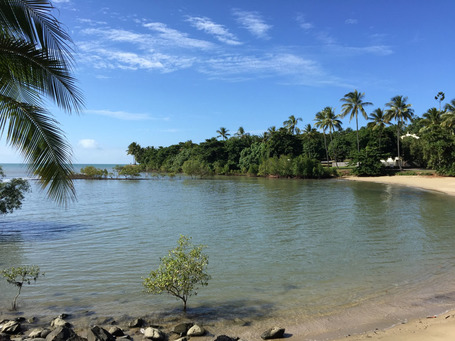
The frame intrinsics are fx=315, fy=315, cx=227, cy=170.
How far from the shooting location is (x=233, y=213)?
24.1 m

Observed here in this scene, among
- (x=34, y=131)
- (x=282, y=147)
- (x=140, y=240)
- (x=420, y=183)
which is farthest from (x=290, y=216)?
(x=282, y=147)

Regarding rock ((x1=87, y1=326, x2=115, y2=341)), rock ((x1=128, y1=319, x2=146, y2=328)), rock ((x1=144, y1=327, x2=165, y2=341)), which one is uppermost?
rock ((x1=87, y1=326, x2=115, y2=341))

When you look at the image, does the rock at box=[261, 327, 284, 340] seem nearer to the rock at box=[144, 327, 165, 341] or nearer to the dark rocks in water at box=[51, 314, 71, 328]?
the rock at box=[144, 327, 165, 341]

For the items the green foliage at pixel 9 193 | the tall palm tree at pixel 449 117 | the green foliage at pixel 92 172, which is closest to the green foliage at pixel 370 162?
the tall palm tree at pixel 449 117

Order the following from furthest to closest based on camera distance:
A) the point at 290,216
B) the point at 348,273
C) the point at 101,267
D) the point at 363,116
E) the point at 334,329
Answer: the point at 363,116, the point at 290,216, the point at 101,267, the point at 348,273, the point at 334,329

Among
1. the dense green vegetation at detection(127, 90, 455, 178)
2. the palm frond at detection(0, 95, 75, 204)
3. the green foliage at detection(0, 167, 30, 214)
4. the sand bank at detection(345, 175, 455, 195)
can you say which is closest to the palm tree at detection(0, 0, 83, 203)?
the palm frond at detection(0, 95, 75, 204)

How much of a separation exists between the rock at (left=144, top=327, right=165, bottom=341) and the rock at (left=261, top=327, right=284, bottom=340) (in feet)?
6.69

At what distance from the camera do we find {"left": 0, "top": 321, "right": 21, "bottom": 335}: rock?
6.44 metres

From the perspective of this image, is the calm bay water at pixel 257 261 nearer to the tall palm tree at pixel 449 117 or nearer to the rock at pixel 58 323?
the rock at pixel 58 323

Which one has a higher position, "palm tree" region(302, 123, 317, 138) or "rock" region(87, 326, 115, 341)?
"palm tree" region(302, 123, 317, 138)

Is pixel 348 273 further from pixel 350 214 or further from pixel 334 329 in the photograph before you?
pixel 350 214

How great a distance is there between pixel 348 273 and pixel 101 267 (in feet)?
28.6

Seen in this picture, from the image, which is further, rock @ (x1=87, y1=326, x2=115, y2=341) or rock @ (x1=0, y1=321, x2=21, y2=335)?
rock @ (x1=0, y1=321, x2=21, y2=335)

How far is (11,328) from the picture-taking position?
21.3 ft
